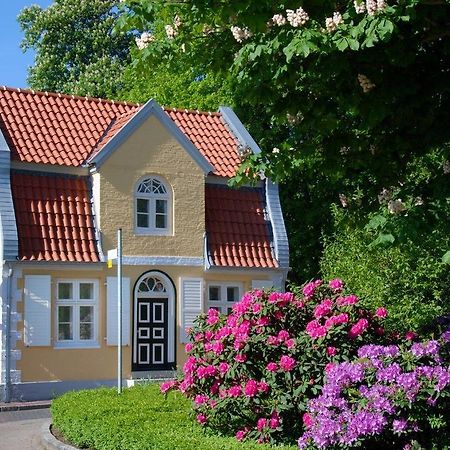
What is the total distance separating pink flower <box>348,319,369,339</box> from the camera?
11.5 meters

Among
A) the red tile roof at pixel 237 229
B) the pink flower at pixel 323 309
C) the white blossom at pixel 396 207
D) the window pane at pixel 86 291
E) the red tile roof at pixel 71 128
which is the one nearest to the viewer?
the white blossom at pixel 396 207

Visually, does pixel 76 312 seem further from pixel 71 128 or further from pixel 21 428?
pixel 21 428

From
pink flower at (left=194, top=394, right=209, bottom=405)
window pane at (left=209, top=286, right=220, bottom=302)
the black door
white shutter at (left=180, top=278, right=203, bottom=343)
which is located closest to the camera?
pink flower at (left=194, top=394, right=209, bottom=405)

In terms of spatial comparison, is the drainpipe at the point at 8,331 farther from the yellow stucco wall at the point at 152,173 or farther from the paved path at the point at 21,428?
the yellow stucco wall at the point at 152,173

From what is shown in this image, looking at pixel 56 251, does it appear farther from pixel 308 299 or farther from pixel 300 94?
pixel 300 94

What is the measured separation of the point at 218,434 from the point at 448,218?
4.16m

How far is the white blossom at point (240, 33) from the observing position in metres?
9.42

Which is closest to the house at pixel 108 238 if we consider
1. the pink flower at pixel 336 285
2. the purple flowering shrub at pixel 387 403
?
the pink flower at pixel 336 285

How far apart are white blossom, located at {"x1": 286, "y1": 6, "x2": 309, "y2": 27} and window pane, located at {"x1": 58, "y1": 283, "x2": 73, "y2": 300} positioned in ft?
48.3

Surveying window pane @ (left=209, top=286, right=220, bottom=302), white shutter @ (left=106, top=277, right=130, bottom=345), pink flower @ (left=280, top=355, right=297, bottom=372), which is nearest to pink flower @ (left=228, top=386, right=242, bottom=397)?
pink flower @ (left=280, top=355, right=297, bottom=372)

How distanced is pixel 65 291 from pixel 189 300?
327 cm

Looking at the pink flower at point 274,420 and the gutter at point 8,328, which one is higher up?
the gutter at point 8,328

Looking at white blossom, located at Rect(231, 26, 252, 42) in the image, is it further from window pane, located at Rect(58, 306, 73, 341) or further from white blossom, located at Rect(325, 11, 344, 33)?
window pane, located at Rect(58, 306, 73, 341)

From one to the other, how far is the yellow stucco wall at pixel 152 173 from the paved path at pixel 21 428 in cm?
510
